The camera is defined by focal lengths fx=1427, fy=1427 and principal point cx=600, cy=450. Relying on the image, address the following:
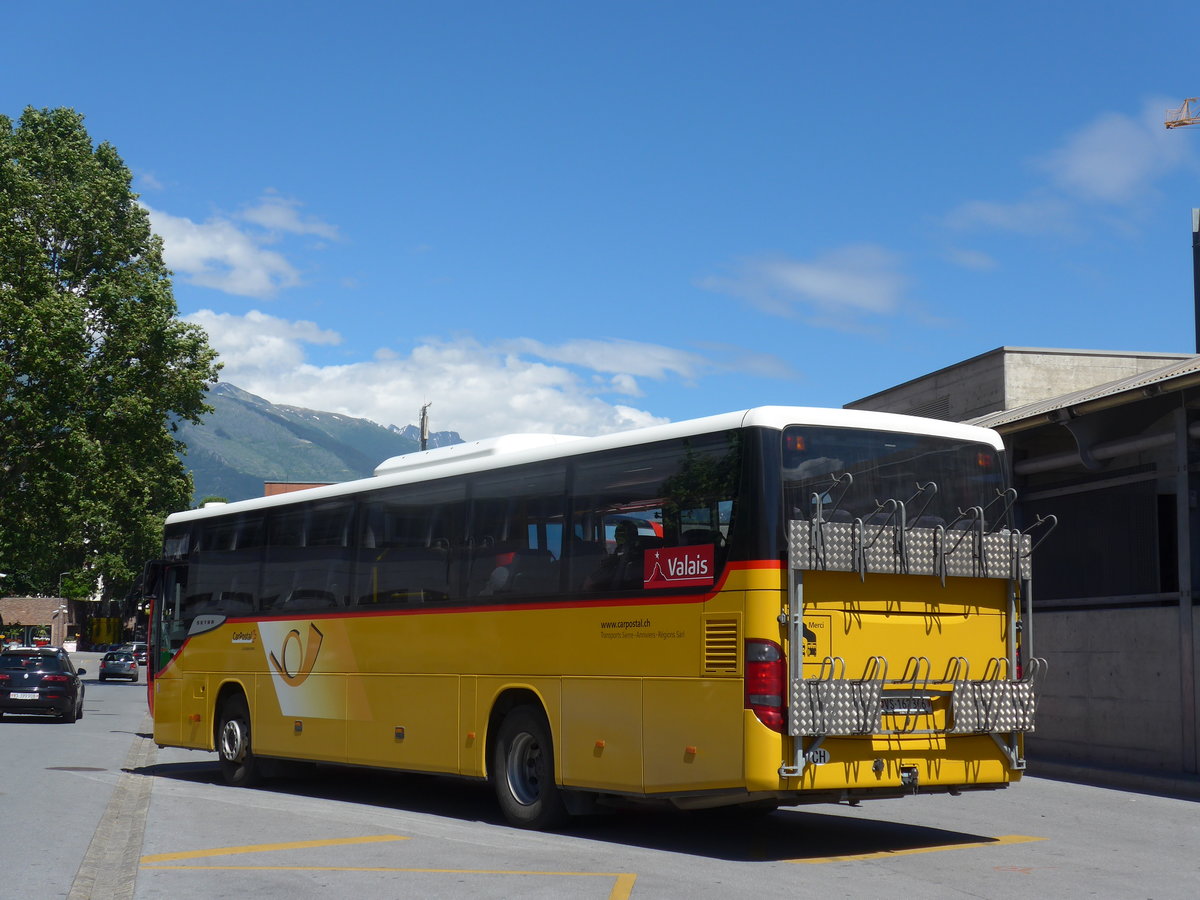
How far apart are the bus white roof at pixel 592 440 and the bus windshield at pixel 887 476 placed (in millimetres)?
81

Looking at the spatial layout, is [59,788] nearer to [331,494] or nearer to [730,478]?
[331,494]

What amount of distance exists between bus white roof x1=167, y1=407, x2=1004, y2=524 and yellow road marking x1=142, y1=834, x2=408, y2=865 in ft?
10.5

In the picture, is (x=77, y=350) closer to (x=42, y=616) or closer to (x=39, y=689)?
(x=39, y=689)

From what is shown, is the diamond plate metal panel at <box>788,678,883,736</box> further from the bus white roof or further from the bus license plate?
the bus white roof

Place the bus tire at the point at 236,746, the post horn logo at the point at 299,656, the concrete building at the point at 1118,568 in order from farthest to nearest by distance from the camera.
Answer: the concrete building at the point at 1118,568, the bus tire at the point at 236,746, the post horn logo at the point at 299,656

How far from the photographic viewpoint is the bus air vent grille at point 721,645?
10.2 meters

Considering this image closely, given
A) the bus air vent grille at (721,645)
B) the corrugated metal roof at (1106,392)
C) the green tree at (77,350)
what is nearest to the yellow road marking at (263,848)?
the bus air vent grille at (721,645)

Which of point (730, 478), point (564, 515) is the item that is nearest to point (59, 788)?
point (564, 515)

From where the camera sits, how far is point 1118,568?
19250 mm

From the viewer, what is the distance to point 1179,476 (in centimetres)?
1761

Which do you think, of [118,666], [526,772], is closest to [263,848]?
[526,772]

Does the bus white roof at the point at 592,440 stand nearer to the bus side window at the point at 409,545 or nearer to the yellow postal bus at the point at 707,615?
the yellow postal bus at the point at 707,615

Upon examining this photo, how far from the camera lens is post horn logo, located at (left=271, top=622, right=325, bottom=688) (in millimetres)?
15477

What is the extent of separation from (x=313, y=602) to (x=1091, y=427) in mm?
10678
